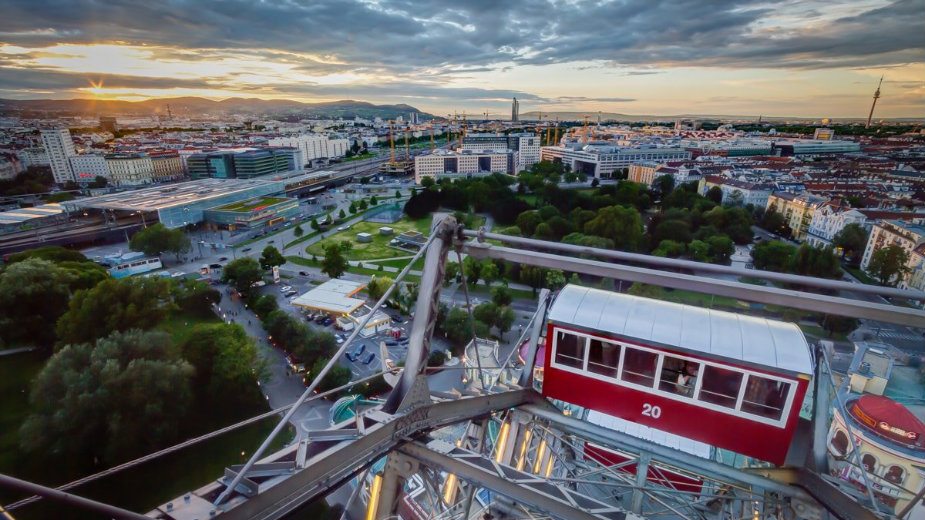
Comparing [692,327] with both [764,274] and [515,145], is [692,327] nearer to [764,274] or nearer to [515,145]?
[764,274]

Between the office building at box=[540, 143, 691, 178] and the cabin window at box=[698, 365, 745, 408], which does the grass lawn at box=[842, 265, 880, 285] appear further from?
the office building at box=[540, 143, 691, 178]

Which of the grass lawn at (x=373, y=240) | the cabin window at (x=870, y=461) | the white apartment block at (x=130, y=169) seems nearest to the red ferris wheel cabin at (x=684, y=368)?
the cabin window at (x=870, y=461)

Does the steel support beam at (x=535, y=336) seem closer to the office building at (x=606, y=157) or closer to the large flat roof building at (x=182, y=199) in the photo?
the large flat roof building at (x=182, y=199)

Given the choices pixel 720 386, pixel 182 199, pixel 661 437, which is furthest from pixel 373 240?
pixel 720 386

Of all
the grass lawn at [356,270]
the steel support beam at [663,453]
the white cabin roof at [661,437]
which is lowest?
the grass lawn at [356,270]

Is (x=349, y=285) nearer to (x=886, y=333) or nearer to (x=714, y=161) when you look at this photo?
(x=886, y=333)

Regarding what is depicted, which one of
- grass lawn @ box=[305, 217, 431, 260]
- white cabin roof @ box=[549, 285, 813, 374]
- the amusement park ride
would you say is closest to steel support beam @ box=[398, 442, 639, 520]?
the amusement park ride

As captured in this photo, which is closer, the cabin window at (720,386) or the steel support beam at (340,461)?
the steel support beam at (340,461)
